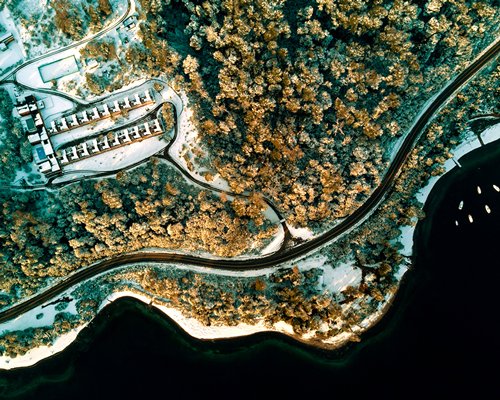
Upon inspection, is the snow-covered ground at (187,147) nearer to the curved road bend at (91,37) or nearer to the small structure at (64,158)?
the curved road bend at (91,37)

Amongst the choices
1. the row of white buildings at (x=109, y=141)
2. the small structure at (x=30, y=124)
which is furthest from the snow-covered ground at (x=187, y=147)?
the small structure at (x=30, y=124)

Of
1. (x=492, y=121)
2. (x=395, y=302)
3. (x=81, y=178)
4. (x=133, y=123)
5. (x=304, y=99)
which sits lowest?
(x=395, y=302)

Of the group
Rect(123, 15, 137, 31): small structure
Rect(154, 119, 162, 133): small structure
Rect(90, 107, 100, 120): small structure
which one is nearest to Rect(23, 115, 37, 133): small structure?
Rect(90, 107, 100, 120): small structure

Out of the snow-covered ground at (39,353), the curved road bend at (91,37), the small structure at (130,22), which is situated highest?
the curved road bend at (91,37)

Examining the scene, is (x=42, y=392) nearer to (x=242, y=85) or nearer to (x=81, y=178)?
(x=81, y=178)

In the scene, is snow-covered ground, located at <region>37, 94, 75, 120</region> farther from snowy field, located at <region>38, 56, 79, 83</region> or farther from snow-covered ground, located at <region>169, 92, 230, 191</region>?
snow-covered ground, located at <region>169, 92, 230, 191</region>

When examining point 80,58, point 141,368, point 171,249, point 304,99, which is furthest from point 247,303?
point 80,58
